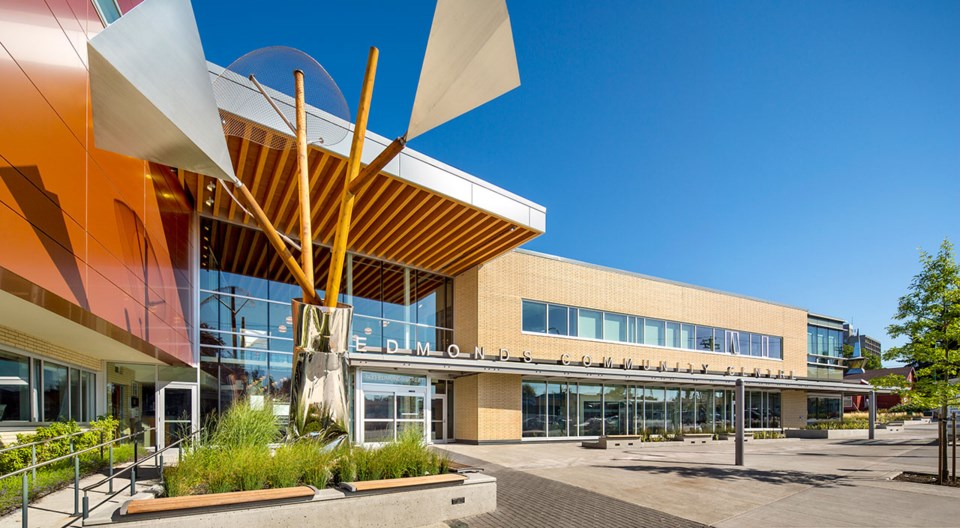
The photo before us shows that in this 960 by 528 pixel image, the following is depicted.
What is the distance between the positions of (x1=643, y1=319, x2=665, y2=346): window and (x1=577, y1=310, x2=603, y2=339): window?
3280 millimetres

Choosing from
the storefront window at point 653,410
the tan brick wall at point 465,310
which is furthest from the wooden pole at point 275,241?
the storefront window at point 653,410

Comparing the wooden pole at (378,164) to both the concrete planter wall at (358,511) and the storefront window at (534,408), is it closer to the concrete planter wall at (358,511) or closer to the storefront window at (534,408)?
the concrete planter wall at (358,511)

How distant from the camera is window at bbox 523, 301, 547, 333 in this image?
2466 cm

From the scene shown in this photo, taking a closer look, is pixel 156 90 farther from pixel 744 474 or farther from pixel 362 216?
pixel 744 474

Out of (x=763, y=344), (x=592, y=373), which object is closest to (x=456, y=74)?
(x=592, y=373)

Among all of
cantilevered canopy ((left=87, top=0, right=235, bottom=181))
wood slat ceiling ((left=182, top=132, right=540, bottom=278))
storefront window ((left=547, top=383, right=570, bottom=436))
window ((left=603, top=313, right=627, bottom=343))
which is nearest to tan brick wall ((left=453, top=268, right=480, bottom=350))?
wood slat ceiling ((left=182, top=132, right=540, bottom=278))

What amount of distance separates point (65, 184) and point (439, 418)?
723 inches

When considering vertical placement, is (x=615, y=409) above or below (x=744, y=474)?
Result: below

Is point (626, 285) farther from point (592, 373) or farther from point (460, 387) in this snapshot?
point (460, 387)

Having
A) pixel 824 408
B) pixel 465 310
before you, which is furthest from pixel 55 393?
pixel 824 408

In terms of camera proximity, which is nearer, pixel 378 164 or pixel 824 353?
pixel 378 164

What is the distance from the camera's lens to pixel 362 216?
17.5 meters

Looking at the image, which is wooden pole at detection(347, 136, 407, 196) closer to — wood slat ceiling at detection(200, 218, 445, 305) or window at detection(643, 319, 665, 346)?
wood slat ceiling at detection(200, 218, 445, 305)

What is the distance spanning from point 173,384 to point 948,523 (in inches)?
715
